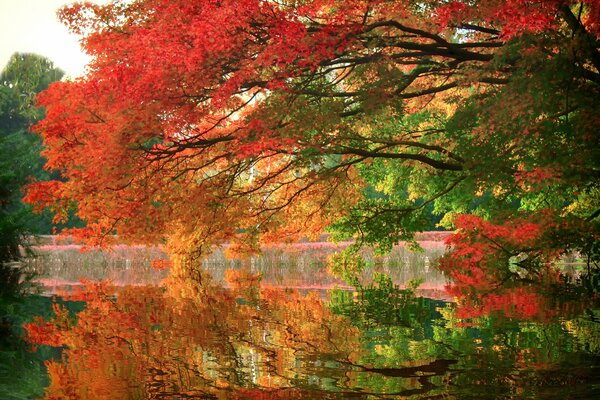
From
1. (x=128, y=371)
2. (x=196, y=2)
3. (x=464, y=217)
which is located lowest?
(x=128, y=371)

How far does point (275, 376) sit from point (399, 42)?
28.6 feet

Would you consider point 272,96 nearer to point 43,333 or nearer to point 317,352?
point 43,333

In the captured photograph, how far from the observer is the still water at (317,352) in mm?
7141

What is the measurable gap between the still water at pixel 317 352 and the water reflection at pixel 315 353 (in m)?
0.02

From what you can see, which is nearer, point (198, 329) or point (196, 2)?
point (198, 329)

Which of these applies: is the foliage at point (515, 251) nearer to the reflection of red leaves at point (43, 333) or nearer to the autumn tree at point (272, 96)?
the autumn tree at point (272, 96)

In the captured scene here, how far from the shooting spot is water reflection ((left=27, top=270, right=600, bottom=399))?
714 centimetres

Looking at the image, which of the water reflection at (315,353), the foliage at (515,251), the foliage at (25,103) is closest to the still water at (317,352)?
the water reflection at (315,353)

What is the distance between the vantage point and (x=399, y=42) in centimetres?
1500

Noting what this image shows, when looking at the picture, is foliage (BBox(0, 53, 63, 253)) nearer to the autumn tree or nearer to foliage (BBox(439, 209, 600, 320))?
the autumn tree

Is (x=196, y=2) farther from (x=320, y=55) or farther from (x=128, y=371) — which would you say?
(x=128, y=371)

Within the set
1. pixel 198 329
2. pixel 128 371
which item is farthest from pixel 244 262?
pixel 128 371

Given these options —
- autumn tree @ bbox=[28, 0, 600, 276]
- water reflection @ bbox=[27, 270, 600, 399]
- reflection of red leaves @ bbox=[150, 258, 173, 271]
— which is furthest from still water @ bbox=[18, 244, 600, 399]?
reflection of red leaves @ bbox=[150, 258, 173, 271]

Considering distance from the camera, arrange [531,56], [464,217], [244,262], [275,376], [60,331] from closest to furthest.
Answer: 1. [275,376]
2. [60,331]
3. [531,56]
4. [464,217]
5. [244,262]
